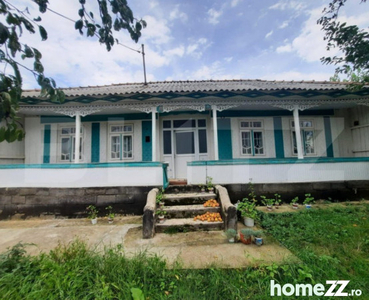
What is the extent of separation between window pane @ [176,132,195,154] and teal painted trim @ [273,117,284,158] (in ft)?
10.7

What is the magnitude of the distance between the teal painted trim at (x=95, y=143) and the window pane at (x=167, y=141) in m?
2.62

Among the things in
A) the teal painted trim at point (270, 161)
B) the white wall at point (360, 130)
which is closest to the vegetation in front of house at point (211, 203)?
the teal painted trim at point (270, 161)

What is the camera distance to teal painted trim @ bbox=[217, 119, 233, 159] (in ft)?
23.1

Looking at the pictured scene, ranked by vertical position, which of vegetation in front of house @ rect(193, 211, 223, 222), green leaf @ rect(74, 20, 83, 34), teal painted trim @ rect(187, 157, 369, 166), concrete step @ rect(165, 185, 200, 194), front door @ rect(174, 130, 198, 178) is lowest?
vegetation in front of house @ rect(193, 211, 223, 222)

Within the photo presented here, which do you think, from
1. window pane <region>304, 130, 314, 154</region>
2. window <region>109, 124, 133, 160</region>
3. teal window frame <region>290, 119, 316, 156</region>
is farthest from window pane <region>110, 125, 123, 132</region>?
window pane <region>304, 130, 314, 154</region>

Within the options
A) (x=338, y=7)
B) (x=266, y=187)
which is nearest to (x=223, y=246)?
(x=266, y=187)

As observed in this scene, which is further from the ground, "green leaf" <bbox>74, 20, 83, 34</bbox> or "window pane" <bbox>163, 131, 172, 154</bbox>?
"green leaf" <bbox>74, 20, 83, 34</bbox>

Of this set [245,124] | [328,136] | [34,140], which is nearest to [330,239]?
[245,124]

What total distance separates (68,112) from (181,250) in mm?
5702

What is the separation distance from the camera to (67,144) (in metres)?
7.26

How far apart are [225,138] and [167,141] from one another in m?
2.25

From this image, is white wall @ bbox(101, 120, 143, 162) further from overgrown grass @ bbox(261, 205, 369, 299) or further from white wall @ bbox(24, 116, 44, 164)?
overgrown grass @ bbox(261, 205, 369, 299)

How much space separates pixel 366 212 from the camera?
171 inches

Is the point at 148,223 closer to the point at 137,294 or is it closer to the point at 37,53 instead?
the point at 137,294
